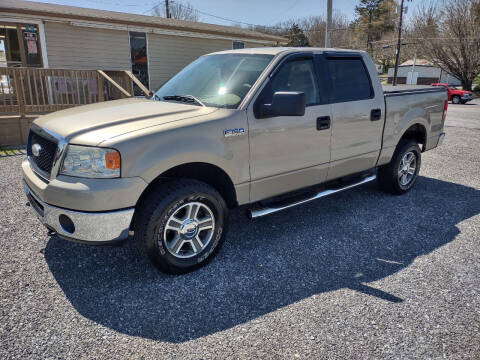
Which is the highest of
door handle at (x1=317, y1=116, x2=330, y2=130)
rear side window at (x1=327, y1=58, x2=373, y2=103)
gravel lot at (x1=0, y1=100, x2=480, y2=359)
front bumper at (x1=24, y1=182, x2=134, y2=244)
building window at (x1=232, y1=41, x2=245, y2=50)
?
building window at (x1=232, y1=41, x2=245, y2=50)

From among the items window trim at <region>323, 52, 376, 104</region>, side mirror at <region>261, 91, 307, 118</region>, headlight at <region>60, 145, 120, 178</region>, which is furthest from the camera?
window trim at <region>323, 52, 376, 104</region>

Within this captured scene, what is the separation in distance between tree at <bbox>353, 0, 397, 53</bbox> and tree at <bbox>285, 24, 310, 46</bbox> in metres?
12.4

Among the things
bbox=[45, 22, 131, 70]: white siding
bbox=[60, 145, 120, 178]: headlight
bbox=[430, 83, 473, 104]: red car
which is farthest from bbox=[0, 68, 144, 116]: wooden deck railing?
bbox=[430, 83, 473, 104]: red car

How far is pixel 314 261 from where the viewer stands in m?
3.48

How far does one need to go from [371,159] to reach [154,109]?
2.82 m

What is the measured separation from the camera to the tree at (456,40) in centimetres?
3188

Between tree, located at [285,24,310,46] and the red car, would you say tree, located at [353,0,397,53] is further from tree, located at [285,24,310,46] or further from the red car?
the red car

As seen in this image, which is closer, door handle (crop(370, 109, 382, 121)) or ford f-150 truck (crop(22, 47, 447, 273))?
ford f-150 truck (crop(22, 47, 447, 273))

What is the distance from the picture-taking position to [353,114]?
4180 mm

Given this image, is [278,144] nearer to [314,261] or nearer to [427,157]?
[314,261]

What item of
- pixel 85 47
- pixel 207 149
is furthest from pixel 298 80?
pixel 85 47

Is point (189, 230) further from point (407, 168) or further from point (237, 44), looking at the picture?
point (237, 44)

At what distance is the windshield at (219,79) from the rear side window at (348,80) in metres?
0.89

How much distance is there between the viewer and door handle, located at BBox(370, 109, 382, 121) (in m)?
4.43
